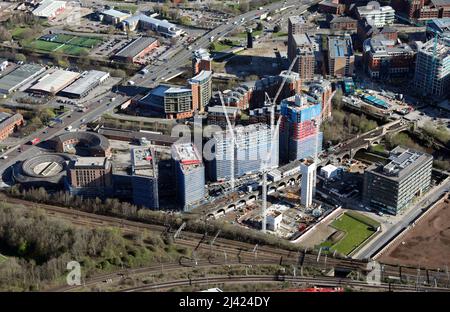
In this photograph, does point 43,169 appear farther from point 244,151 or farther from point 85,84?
point 85,84

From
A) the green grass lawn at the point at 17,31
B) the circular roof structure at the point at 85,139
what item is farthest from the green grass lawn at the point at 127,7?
the circular roof structure at the point at 85,139

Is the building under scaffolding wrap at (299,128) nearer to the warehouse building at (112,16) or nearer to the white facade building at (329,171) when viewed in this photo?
the white facade building at (329,171)

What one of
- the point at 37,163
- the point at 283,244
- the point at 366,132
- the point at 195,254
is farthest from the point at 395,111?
the point at 37,163

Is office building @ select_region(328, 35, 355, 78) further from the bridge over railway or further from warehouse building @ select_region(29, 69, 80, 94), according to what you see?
warehouse building @ select_region(29, 69, 80, 94)

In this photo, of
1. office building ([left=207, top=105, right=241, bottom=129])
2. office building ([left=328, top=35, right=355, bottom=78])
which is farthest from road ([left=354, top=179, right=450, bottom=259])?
office building ([left=328, top=35, right=355, bottom=78])

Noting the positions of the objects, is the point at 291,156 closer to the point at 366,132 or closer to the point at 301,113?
the point at 301,113

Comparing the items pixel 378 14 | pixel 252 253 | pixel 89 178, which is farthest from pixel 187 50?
pixel 252 253
